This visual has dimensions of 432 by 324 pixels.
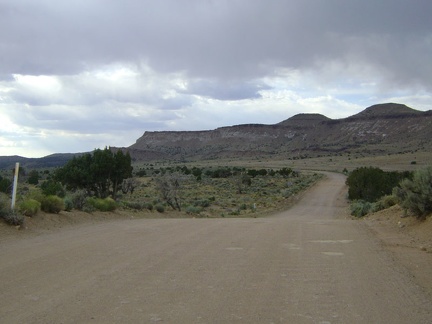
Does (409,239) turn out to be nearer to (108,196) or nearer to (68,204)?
(68,204)

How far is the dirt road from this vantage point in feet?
20.9

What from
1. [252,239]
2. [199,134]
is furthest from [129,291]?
[199,134]

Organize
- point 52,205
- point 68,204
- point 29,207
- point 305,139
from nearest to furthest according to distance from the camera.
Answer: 1. point 29,207
2. point 52,205
3. point 68,204
4. point 305,139

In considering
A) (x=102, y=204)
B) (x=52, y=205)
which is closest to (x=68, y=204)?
(x=52, y=205)

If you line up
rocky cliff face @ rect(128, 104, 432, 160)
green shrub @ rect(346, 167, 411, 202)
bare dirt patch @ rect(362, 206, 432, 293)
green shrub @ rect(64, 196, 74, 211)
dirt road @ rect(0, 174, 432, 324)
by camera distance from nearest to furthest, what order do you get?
dirt road @ rect(0, 174, 432, 324) < bare dirt patch @ rect(362, 206, 432, 293) < green shrub @ rect(64, 196, 74, 211) < green shrub @ rect(346, 167, 411, 202) < rocky cliff face @ rect(128, 104, 432, 160)

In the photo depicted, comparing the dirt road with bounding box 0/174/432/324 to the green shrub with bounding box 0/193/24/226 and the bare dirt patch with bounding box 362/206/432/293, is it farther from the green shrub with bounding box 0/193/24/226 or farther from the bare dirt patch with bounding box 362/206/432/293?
the green shrub with bounding box 0/193/24/226

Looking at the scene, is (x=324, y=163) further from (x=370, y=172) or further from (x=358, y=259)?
(x=358, y=259)

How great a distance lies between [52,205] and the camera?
17.9 meters

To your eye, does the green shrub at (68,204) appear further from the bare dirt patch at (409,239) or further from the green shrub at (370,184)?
the green shrub at (370,184)

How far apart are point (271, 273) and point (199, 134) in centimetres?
18950

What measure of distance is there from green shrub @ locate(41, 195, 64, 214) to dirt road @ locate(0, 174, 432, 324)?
4.18m

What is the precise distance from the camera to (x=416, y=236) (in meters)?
14.3

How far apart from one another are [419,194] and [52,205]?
503 inches

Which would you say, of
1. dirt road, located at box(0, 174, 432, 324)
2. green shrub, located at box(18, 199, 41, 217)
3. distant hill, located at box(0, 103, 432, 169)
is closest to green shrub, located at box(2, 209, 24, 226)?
green shrub, located at box(18, 199, 41, 217)
